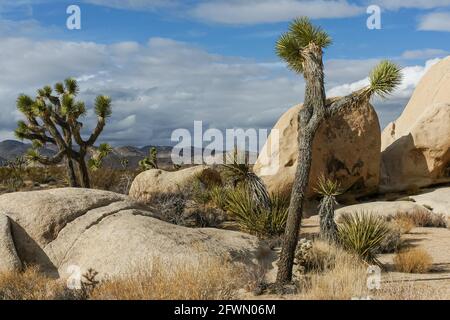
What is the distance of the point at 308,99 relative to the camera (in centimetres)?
916

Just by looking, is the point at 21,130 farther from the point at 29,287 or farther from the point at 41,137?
the point at 29,287

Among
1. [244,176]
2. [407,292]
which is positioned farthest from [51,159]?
[407,292]

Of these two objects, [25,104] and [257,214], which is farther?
[25,104]

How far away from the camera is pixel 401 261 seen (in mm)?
10586

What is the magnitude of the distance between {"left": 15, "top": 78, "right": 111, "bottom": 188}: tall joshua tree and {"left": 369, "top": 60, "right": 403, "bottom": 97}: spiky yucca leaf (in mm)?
11261

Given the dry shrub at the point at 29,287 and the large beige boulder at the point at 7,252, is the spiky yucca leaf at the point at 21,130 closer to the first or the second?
the large beige boulder at the point at 7,252

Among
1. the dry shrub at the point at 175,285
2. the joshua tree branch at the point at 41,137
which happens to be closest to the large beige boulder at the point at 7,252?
the dry shrub at the point at 175,285

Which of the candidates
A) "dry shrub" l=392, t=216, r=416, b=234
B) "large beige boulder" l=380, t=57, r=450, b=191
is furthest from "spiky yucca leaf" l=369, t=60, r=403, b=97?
"large beige boulder" l=380, t=57, r=450, b=191

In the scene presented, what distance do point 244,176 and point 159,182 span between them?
5.77m

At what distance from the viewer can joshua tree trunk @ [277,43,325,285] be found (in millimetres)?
8953

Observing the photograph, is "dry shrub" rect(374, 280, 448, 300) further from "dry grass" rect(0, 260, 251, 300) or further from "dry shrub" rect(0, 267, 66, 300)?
"dry shrub" rect(0, 267, 66, 300)

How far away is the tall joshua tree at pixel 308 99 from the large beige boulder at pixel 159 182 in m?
10.3
